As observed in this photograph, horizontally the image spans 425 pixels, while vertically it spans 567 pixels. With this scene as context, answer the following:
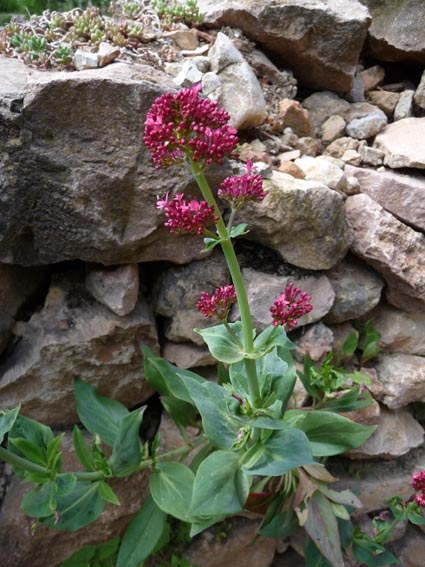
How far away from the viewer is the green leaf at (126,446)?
7.27ft

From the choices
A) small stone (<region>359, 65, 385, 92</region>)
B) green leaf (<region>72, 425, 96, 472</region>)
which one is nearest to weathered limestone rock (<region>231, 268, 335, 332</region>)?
green leaf (<region>72, 425, 96, 472</region>)

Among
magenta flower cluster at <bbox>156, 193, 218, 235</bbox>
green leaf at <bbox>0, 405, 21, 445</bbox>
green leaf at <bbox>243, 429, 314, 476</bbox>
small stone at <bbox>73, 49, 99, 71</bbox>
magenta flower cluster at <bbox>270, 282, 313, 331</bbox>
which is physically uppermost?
magenta flower cluster at <bbox>156, 193, 218, 235</bbox>

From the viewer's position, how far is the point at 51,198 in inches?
92.6

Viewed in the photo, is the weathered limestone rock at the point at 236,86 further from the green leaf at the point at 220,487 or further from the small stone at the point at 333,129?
the green leaf at the point at 220,487

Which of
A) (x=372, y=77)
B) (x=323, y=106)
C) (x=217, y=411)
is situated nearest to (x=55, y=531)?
(x=217, y=411)

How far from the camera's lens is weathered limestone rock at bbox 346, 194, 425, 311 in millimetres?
2805

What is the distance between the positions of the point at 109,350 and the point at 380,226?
1645 mm

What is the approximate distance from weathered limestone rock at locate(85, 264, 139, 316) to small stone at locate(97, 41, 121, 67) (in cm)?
118

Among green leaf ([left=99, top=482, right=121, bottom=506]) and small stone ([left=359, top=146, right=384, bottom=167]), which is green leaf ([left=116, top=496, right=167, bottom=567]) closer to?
green leaf ([left=99, top=482, right=121, bottom=506])

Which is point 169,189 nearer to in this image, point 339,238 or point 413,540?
point 339,238

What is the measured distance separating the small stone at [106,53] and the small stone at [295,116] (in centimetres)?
107

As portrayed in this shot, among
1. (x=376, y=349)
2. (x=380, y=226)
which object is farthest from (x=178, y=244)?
(x=376, y=349)

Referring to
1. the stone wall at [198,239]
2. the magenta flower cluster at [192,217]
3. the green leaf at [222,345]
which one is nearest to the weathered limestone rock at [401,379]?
the stone wall at [198,239]

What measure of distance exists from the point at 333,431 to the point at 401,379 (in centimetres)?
73
